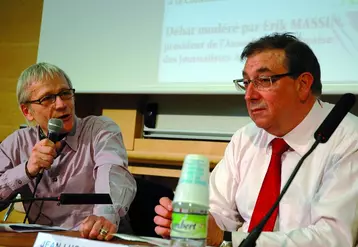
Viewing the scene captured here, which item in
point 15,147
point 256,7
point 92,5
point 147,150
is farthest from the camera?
point 92,5

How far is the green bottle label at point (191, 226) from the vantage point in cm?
73

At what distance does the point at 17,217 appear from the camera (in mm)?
3016

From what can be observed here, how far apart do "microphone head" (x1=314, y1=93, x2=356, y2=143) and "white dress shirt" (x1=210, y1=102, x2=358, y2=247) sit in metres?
0.31

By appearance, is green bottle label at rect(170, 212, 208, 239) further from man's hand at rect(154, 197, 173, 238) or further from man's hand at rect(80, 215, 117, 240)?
man's hand at rect(80, 215, 117, 240)

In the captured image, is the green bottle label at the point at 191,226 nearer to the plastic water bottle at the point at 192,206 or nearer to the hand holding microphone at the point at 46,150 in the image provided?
the plastic water bottle at the point at 192,206

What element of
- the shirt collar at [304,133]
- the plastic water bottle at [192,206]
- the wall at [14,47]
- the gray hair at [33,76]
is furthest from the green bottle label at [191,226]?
the wall at [14,47]

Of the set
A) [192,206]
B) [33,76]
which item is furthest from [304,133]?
[33,76]

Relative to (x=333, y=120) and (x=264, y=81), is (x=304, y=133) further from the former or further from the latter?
(x=333, y=120)

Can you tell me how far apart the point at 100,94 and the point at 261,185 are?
1.81m

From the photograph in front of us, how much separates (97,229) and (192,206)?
0.53 metres

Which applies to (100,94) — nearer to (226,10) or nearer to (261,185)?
(226,10)

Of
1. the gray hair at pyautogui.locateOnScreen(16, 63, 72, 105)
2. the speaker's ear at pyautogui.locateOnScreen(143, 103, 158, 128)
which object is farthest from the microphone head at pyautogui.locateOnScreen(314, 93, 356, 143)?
the speaker's ear at pyautogui.locateOnScreen(143, 103, 158, 128)

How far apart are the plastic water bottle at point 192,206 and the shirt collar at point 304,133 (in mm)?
726

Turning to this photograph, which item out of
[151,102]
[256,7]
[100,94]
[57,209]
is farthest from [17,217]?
[256,7]
